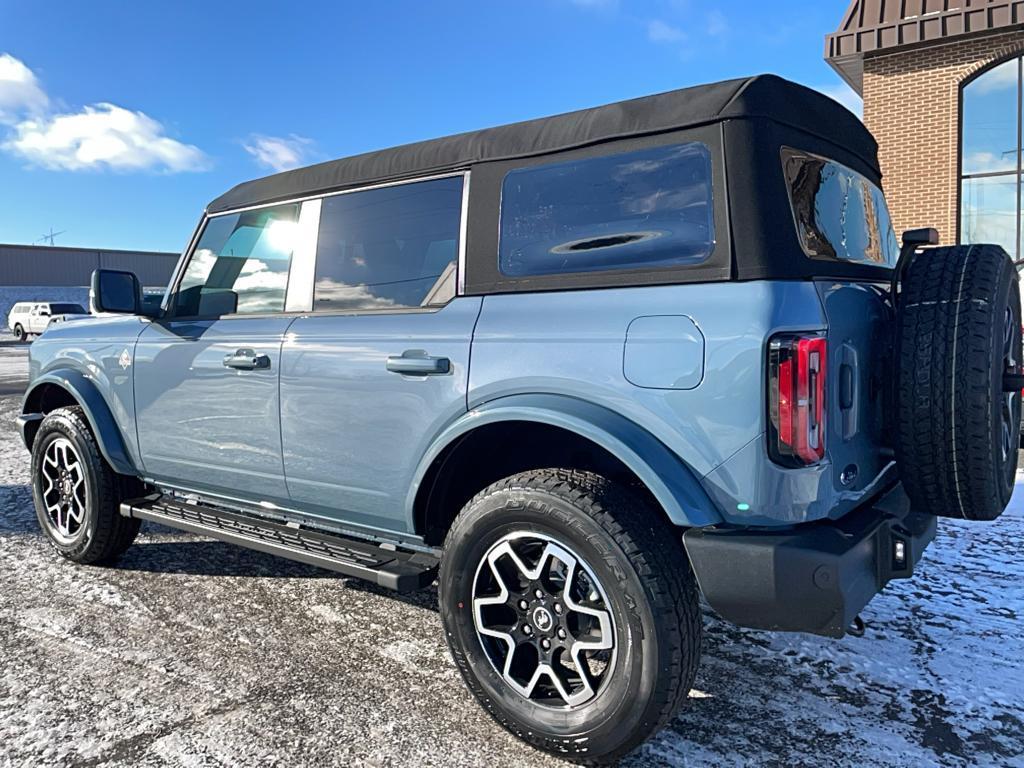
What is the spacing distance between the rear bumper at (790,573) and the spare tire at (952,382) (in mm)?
275

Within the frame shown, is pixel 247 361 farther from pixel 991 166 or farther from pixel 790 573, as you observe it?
pixel 991 166

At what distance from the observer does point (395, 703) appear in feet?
→ 9.03

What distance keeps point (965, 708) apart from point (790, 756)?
0.75m

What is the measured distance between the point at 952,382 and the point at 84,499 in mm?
4233

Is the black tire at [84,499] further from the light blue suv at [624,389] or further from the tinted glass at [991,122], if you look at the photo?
the tinted glass at [991,122]

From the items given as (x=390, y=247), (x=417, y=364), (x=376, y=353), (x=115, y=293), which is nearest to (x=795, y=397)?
(x=417, y=364)

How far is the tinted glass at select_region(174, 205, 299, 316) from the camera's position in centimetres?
354

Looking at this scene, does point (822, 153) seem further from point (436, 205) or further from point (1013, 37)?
point (1013, 37)

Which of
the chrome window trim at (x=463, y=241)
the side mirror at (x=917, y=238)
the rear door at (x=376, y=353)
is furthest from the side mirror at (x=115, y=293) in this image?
the side mirror at (x=917, y=238)

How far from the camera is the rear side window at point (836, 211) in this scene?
2416mm

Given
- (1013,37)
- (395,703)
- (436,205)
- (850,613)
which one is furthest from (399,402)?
(1013,37)

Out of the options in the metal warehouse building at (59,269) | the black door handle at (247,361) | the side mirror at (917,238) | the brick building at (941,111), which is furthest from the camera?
the metal warehouse building at (59,269)

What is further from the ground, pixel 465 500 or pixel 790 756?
pixel 465 500

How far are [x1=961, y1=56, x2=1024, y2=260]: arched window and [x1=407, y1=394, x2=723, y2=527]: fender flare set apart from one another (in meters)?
12.0
